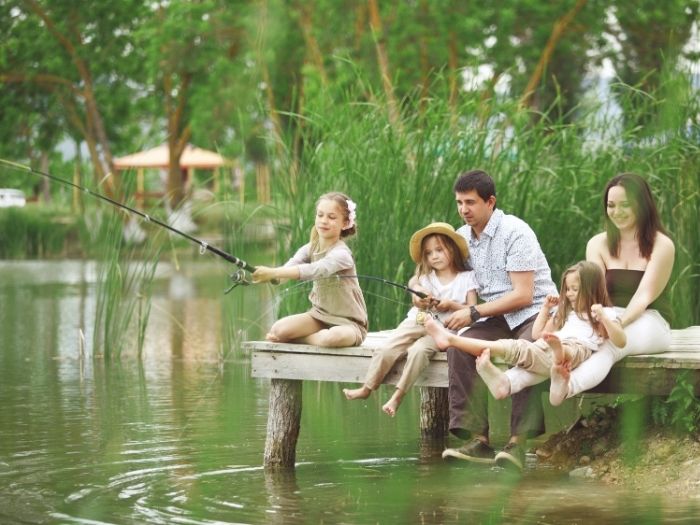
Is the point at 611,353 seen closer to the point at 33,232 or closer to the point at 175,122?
the point at 33,232

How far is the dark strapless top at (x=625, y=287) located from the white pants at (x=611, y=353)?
117mm

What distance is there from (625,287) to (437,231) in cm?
82

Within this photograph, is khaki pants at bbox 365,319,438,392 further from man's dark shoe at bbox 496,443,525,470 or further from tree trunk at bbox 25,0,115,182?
tree trunk at bbox 25,0,115,182

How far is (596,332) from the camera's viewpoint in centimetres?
621

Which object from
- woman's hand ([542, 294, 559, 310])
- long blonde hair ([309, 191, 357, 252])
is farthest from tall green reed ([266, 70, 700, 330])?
woman's hand ([542, 294, 559, 310])

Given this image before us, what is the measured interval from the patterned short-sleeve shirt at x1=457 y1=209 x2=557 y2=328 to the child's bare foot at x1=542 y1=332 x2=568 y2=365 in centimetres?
71

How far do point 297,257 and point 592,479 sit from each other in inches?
62.1

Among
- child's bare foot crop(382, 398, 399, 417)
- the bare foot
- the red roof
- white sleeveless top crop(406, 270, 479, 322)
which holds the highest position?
the red roof

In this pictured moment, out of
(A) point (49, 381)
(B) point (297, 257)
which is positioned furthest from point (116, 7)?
(B) point (297, 257)

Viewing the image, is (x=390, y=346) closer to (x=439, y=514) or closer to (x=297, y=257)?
(x=297, y=257)

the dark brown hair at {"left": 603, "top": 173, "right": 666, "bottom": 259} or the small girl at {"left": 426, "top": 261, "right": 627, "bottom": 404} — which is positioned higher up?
the dark brown hair at {"left": 603, "top": 173, "right": 666, "bottom": 259}

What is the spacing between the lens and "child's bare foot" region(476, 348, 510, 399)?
6199mm

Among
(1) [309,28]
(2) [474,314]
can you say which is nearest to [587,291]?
(2) [474,314]

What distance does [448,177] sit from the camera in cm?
905
